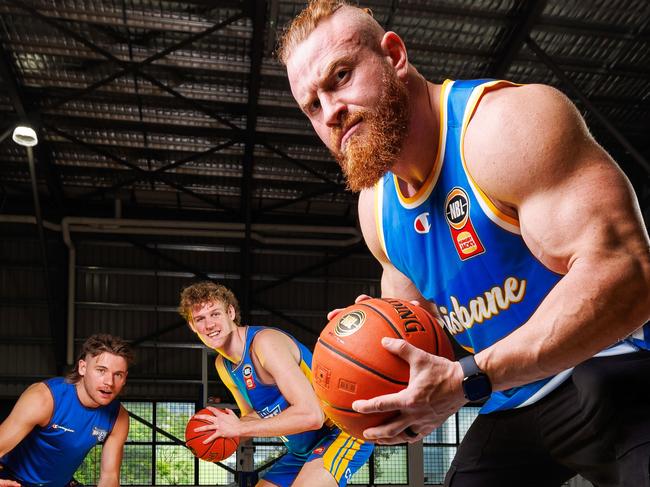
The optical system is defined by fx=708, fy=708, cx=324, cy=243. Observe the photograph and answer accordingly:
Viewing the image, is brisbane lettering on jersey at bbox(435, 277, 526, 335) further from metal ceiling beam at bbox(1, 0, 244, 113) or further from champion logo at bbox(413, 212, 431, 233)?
metal ceiling beam at bbox(1, 0, 244, 113)

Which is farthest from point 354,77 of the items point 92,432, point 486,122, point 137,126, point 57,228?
point 57,228

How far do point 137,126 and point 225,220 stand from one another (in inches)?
126

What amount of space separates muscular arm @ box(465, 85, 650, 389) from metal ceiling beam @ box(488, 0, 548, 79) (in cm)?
846

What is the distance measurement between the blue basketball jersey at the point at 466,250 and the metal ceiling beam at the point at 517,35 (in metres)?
8.10

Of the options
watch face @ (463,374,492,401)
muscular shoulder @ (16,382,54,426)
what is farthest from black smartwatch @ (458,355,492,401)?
muscular shoulder @ (16,382,54,426)

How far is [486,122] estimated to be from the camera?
76.2 inches

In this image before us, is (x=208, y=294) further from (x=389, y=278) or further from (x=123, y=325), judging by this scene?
(x=123, y=325)

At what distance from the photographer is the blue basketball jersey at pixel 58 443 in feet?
18.8

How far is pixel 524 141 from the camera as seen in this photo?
177 cm

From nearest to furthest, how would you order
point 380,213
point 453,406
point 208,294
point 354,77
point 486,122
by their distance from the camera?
point 453,406 < point 486,122 < point 354,77 < point 380,213 < point 208,294

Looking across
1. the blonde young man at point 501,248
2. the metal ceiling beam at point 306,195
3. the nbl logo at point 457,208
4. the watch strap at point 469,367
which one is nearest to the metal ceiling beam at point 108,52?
the metal ceiling beam at point 306,195

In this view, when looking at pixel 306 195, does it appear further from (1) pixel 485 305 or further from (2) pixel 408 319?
(2) pixel 408 319

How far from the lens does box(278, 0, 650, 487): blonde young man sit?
169 centimetres

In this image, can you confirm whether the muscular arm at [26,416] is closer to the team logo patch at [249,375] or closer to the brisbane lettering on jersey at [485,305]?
the team logo patch at [249,375]
